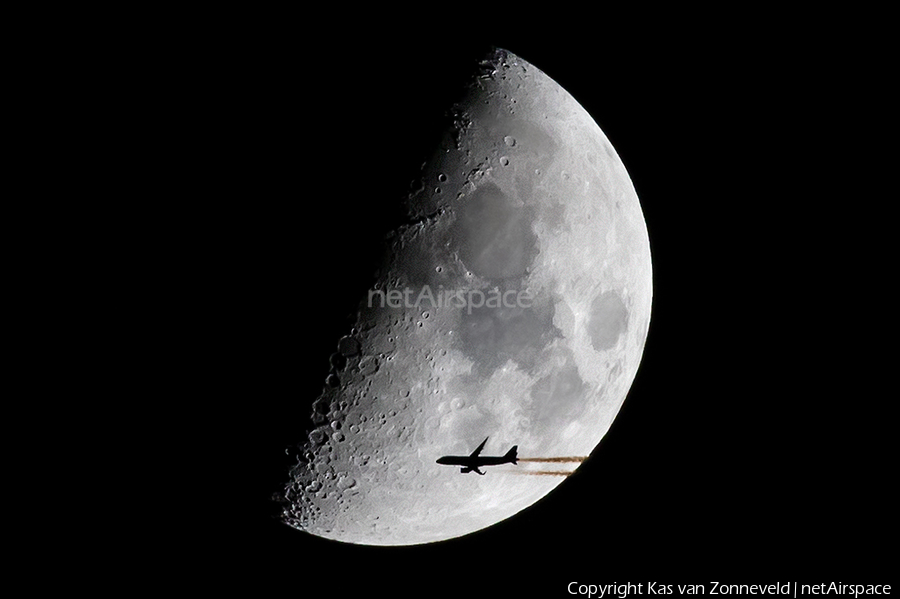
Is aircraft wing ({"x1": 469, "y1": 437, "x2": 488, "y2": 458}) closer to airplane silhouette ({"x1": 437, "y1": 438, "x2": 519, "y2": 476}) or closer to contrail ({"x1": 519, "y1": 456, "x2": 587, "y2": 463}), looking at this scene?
airplane silhouette ({"x1": 437, "y1": 438, "x2": 519, "y2": 476})

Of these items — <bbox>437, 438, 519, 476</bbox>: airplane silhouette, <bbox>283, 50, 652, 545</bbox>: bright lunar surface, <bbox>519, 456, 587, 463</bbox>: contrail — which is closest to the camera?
<bbox>283, 50, 652, 545</bbox>: bright lunar surface

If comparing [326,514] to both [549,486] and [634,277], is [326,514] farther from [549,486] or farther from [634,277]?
[634,277]

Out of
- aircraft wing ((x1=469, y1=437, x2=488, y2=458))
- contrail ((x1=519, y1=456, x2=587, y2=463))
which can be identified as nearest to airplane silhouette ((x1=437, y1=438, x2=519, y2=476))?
aircraft wing ((x1=469, y1=437, x2=488, y2=458))

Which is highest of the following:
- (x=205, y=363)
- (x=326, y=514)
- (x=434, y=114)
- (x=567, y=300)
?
(x=434, y=114)

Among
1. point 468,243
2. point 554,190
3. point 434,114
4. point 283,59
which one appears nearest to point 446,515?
point 468,243

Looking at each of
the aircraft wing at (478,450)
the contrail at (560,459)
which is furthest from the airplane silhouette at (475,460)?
the contrail at (560,459)

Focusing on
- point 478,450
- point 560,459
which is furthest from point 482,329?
point 560,459
